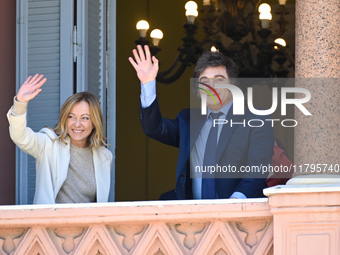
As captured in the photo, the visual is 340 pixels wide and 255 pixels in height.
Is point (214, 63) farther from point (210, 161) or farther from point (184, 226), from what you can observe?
point (184, 226)

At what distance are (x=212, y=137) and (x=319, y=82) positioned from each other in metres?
0.76

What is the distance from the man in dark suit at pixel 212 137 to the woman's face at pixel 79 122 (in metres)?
0.41

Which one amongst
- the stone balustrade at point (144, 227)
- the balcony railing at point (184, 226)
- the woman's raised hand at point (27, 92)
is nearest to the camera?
the balcony railing at point (184, 226)

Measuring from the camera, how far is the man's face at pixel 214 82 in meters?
6.22

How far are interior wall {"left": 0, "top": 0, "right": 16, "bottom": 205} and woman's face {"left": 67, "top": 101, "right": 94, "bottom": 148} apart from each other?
1143 millimetres

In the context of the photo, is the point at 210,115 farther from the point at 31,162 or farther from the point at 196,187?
the point at 31,162

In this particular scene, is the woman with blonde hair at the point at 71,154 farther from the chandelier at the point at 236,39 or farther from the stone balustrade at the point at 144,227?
the chandelier at the point at 236,39

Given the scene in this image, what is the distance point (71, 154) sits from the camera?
20.9ft

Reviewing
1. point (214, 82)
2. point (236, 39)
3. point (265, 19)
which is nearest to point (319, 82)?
point (214, 82)

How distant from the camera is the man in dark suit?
6.02 meters

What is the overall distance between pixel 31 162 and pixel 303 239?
107 inches

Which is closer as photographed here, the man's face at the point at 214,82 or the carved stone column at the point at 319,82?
the carved stone column at the point at 319,82

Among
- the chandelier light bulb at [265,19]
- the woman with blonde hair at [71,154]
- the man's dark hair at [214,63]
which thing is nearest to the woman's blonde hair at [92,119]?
the woman with blonde hair at [71,154]

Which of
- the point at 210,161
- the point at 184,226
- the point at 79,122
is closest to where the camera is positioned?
the point at 184,226
